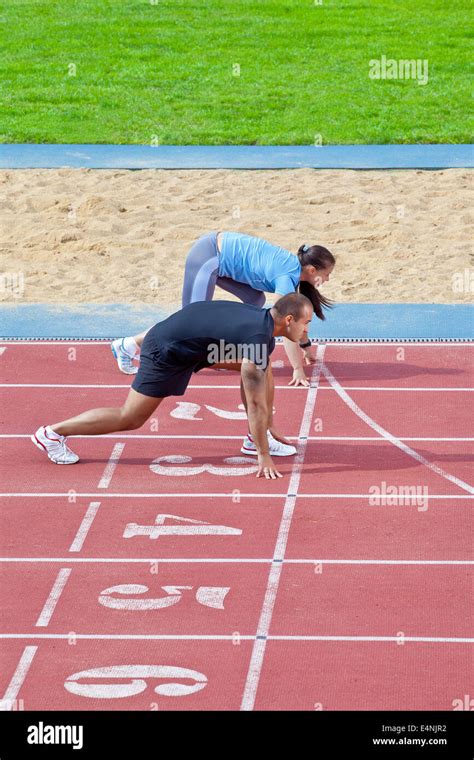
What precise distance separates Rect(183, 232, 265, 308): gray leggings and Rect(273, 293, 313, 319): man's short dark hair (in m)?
1.65

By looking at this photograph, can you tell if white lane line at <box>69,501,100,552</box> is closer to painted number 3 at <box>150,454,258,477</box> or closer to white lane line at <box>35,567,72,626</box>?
white lane line at <box>35,567,72,626</box>

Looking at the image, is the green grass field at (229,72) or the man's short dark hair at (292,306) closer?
the man's short dark hair at (292,306)

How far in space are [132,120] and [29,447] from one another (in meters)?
11.3

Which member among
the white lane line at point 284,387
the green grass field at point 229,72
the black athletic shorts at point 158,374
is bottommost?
the white lane line at point 284,387

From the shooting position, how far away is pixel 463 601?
26.7ft

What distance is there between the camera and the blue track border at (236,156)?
723 inches

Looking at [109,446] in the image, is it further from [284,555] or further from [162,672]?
[162,672]

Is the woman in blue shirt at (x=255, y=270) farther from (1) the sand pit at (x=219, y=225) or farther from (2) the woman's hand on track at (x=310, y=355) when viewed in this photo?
(1) the sand pit at (x=219, y=225)

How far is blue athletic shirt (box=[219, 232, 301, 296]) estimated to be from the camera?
35.5 feet

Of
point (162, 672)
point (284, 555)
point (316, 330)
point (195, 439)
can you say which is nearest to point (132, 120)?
point (316, 330)

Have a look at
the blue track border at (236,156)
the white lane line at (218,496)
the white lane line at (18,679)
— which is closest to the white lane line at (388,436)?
the white lane line at (218,496)

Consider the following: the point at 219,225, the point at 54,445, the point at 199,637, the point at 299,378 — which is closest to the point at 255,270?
the point at 299,378

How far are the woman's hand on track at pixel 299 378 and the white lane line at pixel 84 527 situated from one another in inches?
105

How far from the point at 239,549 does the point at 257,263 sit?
2983 mm
